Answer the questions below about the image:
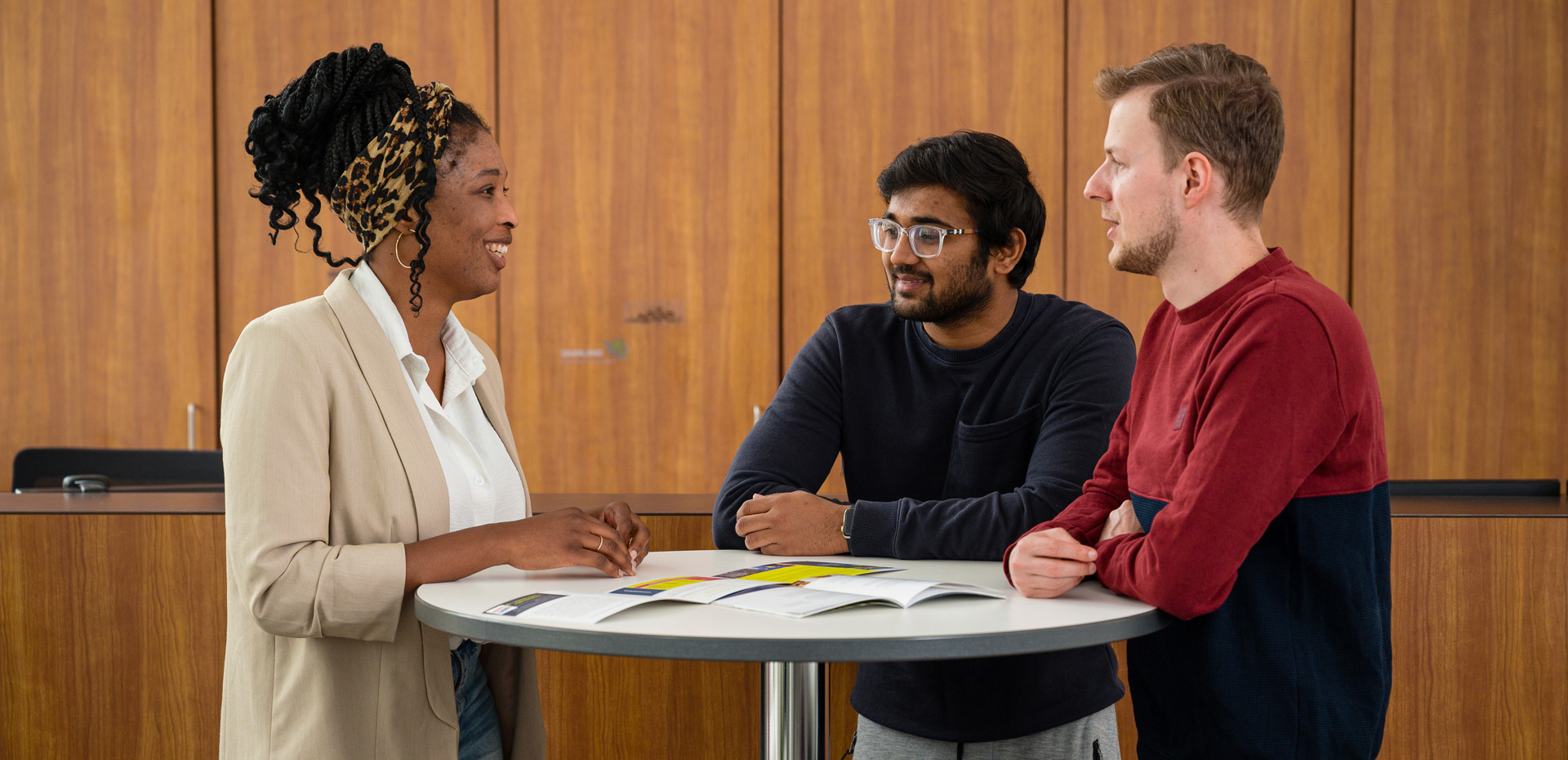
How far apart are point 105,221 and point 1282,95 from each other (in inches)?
165

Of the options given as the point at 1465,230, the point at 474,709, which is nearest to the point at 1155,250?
the point at 474,709

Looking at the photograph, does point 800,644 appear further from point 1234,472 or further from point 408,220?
point 408,220

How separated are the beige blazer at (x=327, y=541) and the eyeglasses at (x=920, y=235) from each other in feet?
2.64

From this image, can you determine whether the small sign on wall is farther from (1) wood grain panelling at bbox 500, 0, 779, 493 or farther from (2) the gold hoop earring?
(2) the gold hoop earring

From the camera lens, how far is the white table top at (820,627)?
93 centimetres

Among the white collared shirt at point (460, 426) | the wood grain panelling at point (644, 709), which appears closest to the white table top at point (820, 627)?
the white collared shirt at point (460, 426)

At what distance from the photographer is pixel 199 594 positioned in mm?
2041

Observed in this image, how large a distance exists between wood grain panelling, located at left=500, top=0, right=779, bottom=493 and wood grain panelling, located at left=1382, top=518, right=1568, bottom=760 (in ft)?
7.26

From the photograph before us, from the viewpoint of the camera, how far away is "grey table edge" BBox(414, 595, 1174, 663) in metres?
0.92

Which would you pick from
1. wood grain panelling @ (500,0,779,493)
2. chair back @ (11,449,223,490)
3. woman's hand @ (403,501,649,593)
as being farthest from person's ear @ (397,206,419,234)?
wood grain panelling @ (500,0,779,493)

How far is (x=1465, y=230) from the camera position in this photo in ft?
11.9

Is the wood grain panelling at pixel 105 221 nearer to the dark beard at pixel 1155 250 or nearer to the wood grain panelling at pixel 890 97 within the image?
the wood grain panelling at pixel 890 97

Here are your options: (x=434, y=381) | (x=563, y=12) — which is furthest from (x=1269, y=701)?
(x=563, y=12)

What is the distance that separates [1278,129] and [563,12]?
120 inches
